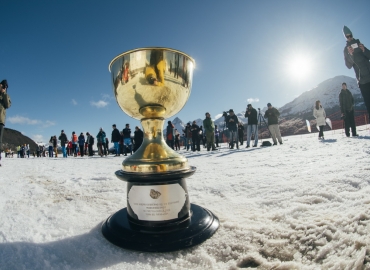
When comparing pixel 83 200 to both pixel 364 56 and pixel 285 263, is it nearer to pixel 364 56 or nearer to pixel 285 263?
pixel 285 263

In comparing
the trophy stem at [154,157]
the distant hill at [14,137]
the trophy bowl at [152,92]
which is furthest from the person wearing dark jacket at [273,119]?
the distant hill at [14,137]

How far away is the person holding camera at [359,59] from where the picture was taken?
13.7 ft

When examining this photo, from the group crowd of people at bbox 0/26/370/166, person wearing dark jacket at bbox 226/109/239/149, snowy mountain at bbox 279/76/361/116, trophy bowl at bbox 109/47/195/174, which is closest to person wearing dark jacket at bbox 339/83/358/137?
crowd of people at bbox 0/26/370/166

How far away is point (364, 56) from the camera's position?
423 cm

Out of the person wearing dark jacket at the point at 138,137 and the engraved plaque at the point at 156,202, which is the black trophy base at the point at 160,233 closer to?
the engraved plaque at the point at 156,202

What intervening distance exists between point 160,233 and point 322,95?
110 metres

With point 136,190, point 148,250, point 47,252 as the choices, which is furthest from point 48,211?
point 148,250

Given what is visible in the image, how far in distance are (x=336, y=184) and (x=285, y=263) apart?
1.12m

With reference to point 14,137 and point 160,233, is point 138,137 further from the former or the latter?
point 14,137

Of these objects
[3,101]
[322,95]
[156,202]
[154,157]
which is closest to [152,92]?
[154,157]

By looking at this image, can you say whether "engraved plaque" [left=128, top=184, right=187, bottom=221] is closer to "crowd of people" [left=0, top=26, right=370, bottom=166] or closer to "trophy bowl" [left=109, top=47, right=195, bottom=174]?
"trophy bowl" [left=109, top=47, right=195, bottom=174]

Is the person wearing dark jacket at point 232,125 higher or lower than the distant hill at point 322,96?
lower

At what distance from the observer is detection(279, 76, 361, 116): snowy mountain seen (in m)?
84.1

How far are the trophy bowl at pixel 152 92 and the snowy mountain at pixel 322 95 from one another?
3572 inches
